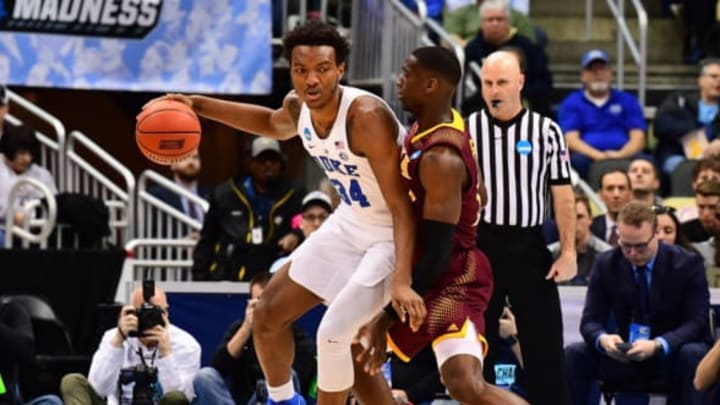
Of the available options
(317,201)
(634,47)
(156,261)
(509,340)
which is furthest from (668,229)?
(634,47)

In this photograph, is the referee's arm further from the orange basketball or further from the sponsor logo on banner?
the sponsor logo on banner

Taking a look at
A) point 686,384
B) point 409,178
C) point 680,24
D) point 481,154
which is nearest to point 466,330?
point 409,178

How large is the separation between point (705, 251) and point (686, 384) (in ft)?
6.47

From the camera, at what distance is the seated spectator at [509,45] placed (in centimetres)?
1494

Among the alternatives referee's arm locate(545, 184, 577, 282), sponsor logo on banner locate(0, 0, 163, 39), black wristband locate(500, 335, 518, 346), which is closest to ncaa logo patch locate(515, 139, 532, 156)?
referee's arm locate(545, 184, 577, 282)

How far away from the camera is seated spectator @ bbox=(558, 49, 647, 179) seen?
1488 centimetres

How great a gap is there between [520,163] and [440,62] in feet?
5.82

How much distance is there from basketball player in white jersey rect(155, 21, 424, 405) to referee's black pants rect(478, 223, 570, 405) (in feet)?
4.58

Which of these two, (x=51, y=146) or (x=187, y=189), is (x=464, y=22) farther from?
(x=51, y=146)

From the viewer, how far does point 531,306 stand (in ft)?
32.7

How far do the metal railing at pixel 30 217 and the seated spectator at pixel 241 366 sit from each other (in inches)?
86.5

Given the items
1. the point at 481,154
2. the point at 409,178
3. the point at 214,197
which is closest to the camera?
the point at 409,178

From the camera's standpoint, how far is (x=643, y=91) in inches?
626

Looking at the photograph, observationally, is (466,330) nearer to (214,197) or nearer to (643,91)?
(214,197)
